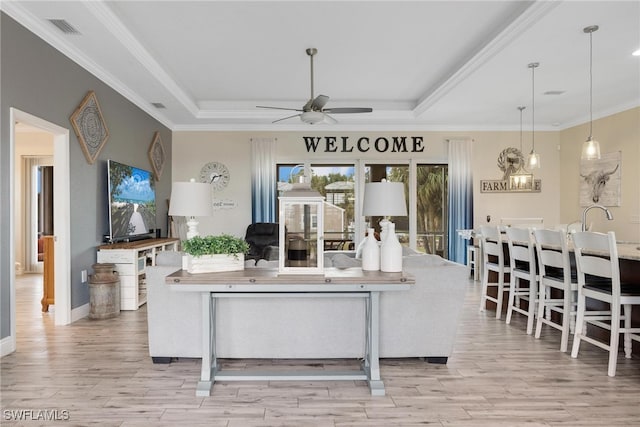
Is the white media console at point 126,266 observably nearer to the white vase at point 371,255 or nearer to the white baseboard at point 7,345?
the white baseboard at point 7,345

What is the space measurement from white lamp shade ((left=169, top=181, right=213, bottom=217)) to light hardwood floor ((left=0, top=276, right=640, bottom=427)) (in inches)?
45.3

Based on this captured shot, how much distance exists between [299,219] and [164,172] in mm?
5390

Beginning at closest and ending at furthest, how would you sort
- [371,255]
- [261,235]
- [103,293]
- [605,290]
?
[371,255] < [605,290] < [103,293] < [261,235]

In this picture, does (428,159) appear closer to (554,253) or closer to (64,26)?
(554,253)

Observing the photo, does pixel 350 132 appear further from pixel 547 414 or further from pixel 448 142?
pixel 547 414

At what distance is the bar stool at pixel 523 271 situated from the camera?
4.03 meters

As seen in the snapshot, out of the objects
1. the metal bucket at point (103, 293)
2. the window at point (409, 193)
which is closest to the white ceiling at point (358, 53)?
the window at point (409, 193)

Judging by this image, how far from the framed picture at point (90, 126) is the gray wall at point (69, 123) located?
6 centimetres

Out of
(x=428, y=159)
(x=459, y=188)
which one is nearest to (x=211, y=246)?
(x=428, y=159)

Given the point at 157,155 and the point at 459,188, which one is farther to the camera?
the point at 459,188

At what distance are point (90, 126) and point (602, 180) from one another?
734 cm

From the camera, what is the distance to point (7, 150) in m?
3.36

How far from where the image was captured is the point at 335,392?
8.82ft

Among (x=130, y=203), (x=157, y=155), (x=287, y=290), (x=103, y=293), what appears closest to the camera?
(x=287, y=290)
